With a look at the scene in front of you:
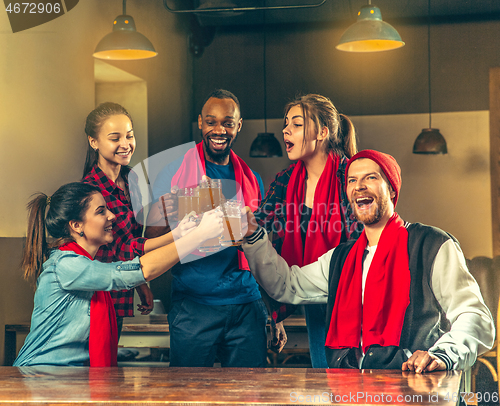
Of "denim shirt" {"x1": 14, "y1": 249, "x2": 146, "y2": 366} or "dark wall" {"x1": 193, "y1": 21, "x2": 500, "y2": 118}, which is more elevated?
"dark wall" {"x1": 193, "y1": 21, "x2": 500, "y2": 118}

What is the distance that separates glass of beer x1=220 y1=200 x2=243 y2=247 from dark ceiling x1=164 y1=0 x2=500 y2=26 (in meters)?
3.37

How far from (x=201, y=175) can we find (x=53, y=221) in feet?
2.13

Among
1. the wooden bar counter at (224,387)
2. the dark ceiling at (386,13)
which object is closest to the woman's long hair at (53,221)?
the wooden bar counter at (224,387)

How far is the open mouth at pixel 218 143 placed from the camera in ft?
7.51

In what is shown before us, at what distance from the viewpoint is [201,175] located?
2336 millimetres

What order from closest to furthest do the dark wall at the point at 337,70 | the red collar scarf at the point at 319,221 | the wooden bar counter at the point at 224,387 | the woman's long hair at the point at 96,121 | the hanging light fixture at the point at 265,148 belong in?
1. the wooden bar counter at the point at 224,387
2. the red collar scarf at the point at 319,221
3. the woman's long hair at the point at 96,121
4. the hanging light fixture at the point at 265,148
5. the dark wall at the point at 337,70

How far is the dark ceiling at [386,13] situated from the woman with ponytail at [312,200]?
9.52 feet

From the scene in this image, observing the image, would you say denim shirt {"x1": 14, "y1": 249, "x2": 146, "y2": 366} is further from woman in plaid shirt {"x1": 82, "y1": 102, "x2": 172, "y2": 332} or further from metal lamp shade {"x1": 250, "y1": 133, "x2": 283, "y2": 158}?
metal lamp shade {"x1": 250, "y1": 133, "x2": 283, "y2": 158}

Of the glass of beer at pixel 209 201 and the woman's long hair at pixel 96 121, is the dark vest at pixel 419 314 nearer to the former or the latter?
the glass of beer at pixel 209 201

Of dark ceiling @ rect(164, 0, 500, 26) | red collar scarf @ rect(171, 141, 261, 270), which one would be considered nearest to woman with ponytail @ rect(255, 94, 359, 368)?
red collar scarf @ rect(171, 141, 261, 270)

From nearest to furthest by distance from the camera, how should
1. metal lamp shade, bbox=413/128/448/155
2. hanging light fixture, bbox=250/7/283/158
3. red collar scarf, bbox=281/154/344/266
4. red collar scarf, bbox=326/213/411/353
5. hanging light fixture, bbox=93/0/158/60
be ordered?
red collar scarf, bbox=326/213/411/353
red collar scarf, bbox=281/154/344/266
hanging light fixture, bbox=93/0/158/60
metal lamp shade, bbox=413/128/448/155
hanging light fixture, bbox=250/7/283/158

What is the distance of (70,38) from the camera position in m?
3.10

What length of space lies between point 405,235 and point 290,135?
A: 668 millimetres

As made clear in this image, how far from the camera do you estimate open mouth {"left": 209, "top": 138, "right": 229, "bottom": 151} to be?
2.29 meters
